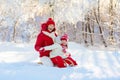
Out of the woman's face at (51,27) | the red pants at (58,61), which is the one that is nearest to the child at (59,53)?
the red pants at (58,61)

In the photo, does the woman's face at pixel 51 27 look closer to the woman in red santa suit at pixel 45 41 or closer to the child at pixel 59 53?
the woman in red santa suit at pixel 45 41

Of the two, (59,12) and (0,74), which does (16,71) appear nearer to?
(0,74)

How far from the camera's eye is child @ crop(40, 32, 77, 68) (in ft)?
22.1

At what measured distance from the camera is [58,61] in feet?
22.0

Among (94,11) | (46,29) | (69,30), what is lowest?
(69,30)

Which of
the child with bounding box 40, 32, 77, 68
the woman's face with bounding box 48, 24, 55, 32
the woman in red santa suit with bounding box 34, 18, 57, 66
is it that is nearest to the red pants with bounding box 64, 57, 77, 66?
the child with bounding box 40, 32, 77, 68

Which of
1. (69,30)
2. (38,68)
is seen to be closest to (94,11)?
(69,30)

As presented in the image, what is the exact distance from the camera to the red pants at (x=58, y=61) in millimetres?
6614

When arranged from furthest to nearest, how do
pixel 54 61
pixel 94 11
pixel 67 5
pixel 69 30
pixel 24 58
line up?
pixel 69 30 → pixel 94 11 → pixel 67 5 → pixel 24 58 → pixel 54 61

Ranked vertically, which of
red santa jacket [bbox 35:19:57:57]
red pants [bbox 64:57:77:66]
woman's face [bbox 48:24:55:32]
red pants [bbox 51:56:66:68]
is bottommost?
red pants [bbox 64:57:77:66]

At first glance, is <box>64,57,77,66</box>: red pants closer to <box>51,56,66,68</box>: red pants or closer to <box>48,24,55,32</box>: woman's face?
<box>51,56,66,68</box>: red pants

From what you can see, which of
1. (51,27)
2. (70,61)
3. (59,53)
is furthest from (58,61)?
(51,27)

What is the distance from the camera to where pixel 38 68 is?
5.82 meters

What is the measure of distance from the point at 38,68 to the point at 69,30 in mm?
30704
